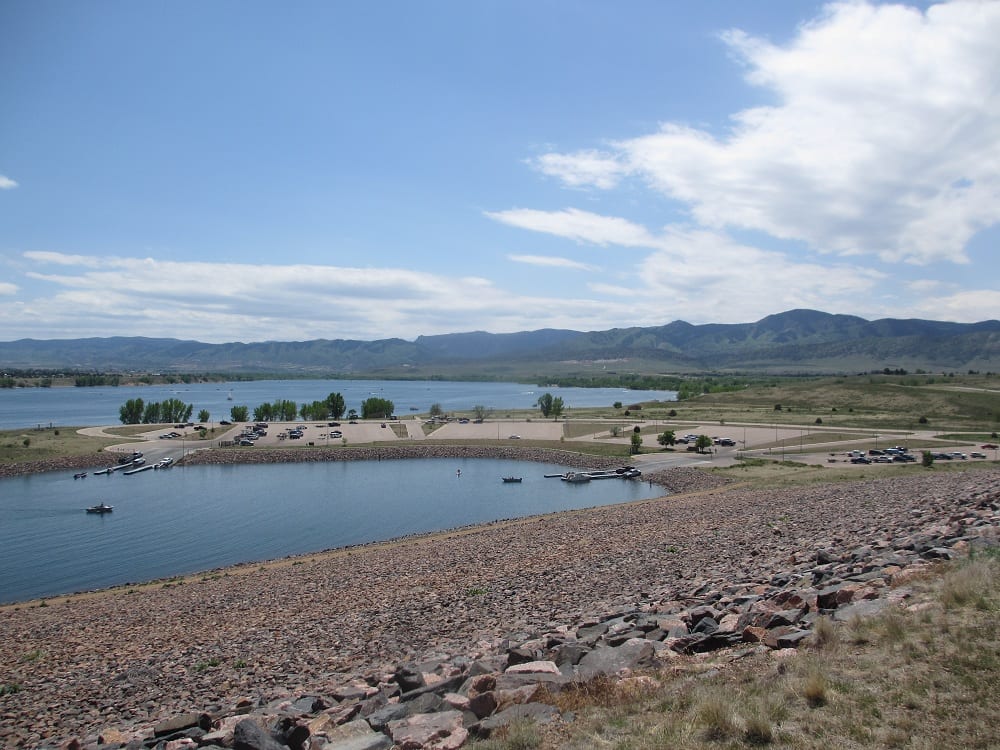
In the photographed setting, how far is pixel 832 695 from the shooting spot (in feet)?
20.8

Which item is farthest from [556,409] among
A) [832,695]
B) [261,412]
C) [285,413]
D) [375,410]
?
[832,695]

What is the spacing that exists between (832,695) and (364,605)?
14.5 meters

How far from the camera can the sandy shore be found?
13016 mm

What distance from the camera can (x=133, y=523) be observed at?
137 feet

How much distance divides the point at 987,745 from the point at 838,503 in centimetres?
2477

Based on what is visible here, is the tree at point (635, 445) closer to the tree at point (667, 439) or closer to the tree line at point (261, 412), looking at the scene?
the tree at point (667, 439)

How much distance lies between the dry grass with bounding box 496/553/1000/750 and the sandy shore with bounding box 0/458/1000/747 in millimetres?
5622

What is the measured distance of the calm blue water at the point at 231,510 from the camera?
106 ft

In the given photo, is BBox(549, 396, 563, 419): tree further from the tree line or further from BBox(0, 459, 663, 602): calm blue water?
BBox(0, 459, 663, 602): calm blue water

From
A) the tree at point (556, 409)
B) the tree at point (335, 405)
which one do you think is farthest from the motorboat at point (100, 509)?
the tree at point (556, 409)

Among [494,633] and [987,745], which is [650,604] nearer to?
[494,633]

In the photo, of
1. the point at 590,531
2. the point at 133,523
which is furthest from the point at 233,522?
the point at 590,531

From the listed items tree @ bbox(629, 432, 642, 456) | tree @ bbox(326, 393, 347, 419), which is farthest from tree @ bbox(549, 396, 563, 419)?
tree @ bbox(629, 432, 642, 456)

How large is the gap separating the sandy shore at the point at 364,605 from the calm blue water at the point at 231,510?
7.24m
